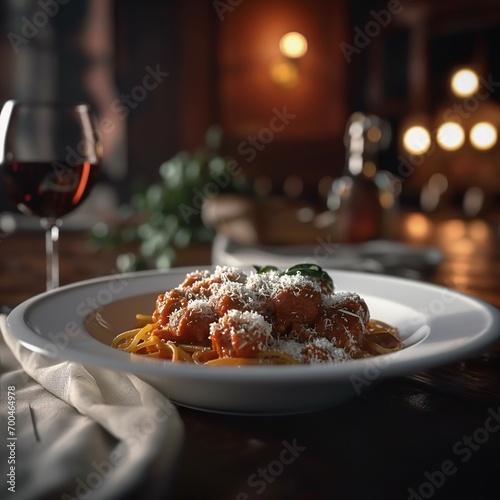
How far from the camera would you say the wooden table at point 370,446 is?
1.78 ft

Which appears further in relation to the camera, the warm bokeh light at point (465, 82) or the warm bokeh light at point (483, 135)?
the warm bokeh light at point (483, 135)

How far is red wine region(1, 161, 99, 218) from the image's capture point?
114 centimetres

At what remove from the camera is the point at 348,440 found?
635mm

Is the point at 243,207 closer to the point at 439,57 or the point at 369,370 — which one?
the point at 369,370

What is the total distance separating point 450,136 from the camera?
754 centimetres

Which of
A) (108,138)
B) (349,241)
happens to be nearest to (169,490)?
(349,241)

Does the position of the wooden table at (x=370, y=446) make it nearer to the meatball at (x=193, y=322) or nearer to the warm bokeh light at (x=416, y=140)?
the meatball at (x=193, y=322)

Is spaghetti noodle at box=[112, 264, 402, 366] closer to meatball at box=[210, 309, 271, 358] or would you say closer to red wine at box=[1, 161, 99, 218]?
meatball at box=[210, 309, 271, 358]

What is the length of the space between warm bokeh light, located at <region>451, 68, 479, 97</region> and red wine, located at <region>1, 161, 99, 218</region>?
660 centimetres

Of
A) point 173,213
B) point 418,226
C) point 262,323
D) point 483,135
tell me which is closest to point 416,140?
point 483,135

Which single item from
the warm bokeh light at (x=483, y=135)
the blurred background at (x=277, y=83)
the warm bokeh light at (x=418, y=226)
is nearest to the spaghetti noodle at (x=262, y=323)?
the warm bokeh light at (x=418, y=226)

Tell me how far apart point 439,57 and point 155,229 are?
19.3 ft

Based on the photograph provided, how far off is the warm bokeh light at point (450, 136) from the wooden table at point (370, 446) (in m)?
6.92

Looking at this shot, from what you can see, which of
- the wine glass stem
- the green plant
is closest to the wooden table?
the wine glass stem
